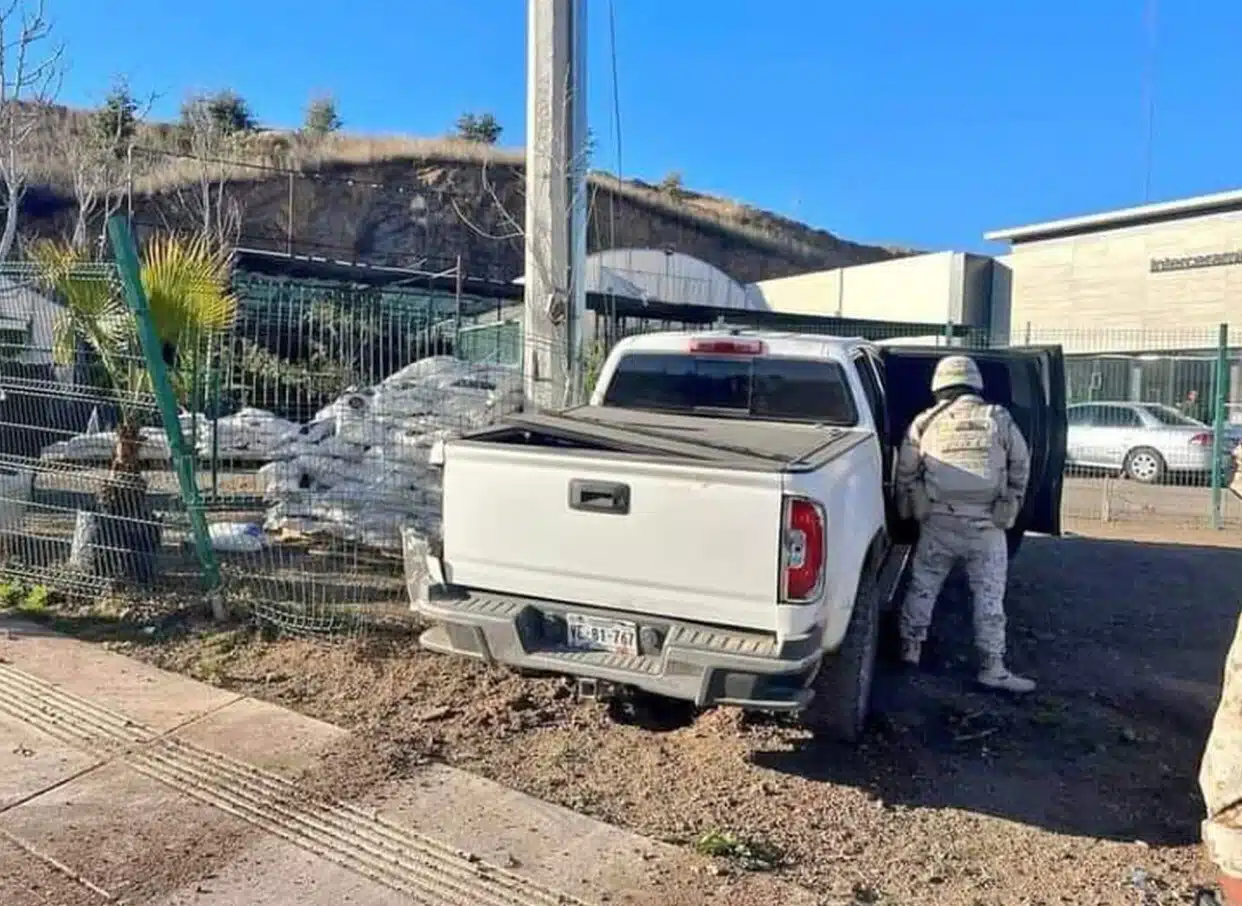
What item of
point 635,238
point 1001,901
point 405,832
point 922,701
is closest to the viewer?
point 1001,901

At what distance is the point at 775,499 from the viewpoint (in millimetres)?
3803

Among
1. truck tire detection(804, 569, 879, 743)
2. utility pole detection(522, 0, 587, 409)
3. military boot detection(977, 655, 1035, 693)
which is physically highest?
utility pole detection(522, 0, 587, 409)

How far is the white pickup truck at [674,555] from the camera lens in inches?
152

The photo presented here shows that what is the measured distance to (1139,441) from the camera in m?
17.8

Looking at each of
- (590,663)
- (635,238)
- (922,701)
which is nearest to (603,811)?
(590,663)

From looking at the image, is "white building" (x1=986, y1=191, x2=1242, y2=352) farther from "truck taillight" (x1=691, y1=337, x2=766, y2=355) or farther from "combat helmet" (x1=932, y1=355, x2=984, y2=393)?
"truck taillight" (x1=691, y1=337, x2=766, y2=355)

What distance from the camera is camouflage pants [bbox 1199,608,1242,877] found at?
104 inches

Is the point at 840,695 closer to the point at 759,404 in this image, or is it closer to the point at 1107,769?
the point at 1107,769

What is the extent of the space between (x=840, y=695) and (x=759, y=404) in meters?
1.72

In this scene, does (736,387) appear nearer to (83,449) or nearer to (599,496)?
(599,496)

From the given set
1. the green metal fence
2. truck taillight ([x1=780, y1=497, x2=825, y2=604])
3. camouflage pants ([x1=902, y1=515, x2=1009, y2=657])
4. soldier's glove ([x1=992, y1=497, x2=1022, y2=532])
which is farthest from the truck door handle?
the green metal fence

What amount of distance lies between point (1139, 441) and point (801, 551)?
642 inches

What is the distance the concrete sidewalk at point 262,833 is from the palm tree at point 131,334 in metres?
1.88

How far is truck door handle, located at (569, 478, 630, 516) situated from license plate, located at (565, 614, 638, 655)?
0.47 m
